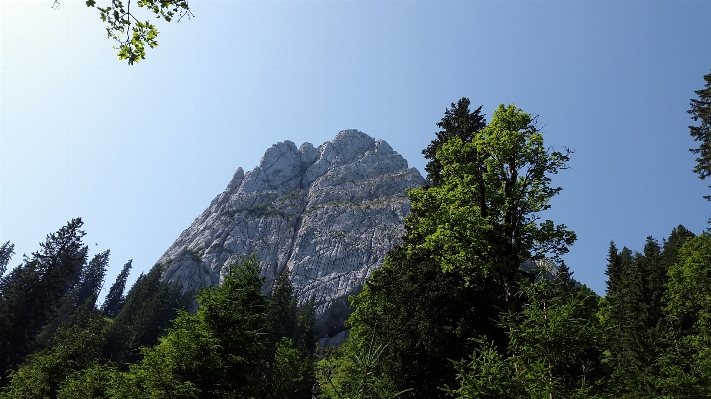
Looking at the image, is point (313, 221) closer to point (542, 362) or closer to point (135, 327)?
point (135, 327)

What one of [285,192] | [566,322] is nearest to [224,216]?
[285,192]

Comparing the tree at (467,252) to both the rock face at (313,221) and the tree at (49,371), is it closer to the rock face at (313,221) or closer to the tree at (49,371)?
the tree at (49,371)

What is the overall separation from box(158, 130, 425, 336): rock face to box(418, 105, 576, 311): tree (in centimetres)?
9767

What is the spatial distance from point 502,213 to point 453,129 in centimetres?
886

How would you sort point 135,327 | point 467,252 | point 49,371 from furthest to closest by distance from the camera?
point 135,327 < point 49,371 < point 467,252

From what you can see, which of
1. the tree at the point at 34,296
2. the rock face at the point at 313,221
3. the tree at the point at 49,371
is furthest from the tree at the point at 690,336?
the rock face at the point at 313,221

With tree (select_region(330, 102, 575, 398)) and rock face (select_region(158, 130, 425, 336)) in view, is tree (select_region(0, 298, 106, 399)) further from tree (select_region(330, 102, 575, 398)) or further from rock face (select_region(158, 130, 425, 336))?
rock face (select_region(158, 130, 425, 336))

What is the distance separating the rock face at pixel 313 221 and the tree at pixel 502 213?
97.7 metres

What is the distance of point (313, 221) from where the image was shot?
144m

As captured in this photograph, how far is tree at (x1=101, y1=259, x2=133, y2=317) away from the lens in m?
90.0

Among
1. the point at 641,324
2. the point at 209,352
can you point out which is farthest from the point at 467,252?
the point at 641,324

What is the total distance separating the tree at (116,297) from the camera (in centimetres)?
9004

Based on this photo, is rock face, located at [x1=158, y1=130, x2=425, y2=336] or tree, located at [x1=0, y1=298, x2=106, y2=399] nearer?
tree, located at [x1=0, y1=298, x2=106, y2=399]

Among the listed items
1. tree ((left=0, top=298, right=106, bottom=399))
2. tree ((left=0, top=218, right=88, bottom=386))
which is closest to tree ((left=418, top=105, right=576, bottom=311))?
tree ((left=0, top=298, right=106, bottom=399))
